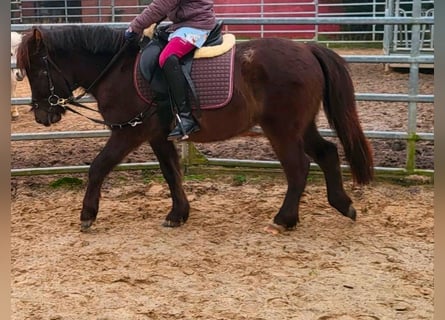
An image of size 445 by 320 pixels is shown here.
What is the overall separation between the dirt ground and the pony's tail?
54 cm

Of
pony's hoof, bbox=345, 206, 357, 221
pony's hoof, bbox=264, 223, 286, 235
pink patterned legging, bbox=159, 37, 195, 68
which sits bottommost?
pony's hoof, bbox=264, 223, 286, 235

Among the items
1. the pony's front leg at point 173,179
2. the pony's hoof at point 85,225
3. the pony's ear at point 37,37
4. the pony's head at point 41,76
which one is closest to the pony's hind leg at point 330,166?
the pony's front leg at point 173,179

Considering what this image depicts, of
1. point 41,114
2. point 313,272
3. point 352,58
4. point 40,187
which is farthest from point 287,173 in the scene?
point 40,187

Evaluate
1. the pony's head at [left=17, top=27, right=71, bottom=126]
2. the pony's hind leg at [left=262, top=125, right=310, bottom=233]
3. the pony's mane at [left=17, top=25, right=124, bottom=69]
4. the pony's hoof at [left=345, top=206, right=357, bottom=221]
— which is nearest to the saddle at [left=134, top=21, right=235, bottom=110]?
the pony's mane at [left=17, top=25, right=124, bottom=69]

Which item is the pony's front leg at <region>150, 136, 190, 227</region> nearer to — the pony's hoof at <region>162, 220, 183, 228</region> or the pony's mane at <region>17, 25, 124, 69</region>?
the pony's hoof at <region>162, 220, 183, 228</region>

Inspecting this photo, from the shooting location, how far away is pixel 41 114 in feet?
13.7

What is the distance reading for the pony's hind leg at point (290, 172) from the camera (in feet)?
13.4

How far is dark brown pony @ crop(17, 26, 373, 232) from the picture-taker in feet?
13.3

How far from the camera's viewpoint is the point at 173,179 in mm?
4461


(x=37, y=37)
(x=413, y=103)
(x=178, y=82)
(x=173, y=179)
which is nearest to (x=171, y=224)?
(x=173, y=179)

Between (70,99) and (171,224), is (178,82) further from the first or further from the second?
(171,224)

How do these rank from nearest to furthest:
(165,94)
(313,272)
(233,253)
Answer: (313,272) → (233,253) → (165,94)

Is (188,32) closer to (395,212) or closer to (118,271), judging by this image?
(118,271)

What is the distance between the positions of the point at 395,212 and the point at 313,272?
1.42m
